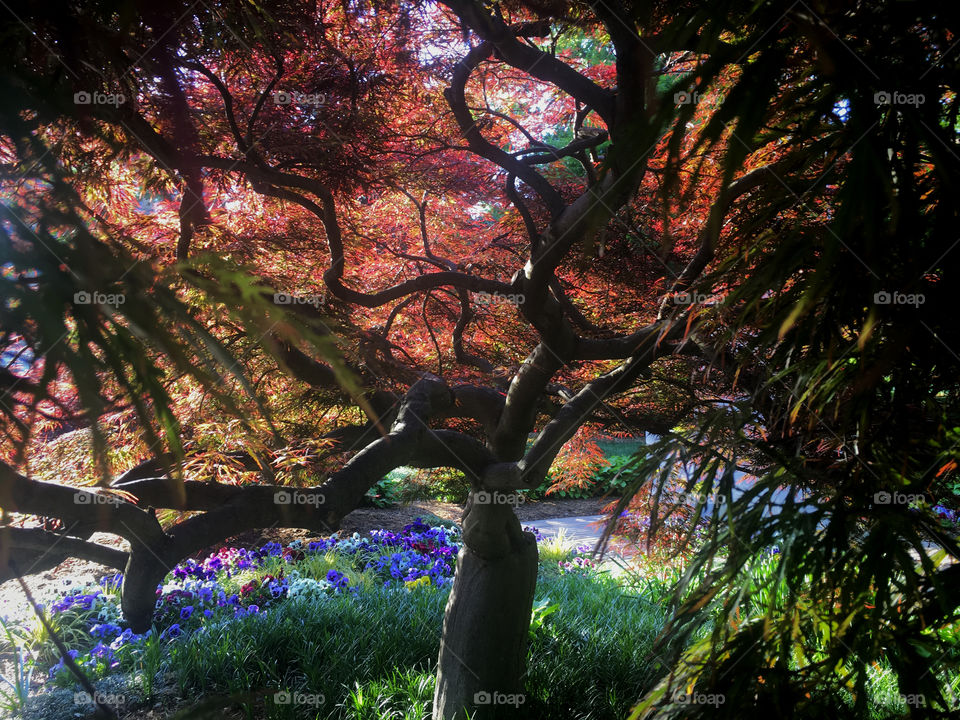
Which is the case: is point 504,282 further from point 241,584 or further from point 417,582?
point 241,584

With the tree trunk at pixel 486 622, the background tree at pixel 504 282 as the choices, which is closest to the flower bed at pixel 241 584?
the background tree at pixel 504 282

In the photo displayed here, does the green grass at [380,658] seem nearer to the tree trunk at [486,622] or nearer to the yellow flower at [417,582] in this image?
the tree trunk at [486,622]

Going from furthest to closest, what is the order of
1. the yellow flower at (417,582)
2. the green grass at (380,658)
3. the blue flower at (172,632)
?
the yellow flower at (417,582)
the blue flower at (172,632)
the green grass at (380,658)

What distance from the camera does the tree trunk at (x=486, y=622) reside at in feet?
11.4

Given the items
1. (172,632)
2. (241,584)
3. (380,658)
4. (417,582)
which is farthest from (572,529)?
(172,632)

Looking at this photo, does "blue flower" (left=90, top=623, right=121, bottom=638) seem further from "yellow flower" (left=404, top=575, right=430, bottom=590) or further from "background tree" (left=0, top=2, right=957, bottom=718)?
"yellow flower" (left=404, top=575, right=430, bottom=590)

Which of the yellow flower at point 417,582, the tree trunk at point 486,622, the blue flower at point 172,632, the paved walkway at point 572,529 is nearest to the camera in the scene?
the tree trunk at point 486,622

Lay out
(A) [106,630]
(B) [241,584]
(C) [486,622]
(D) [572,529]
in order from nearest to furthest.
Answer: (C) [486,622] → (A) [106,630] → (B) [241,584] → (D) [572,529]

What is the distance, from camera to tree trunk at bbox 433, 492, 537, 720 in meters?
3.49

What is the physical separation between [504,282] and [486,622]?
6.08 feet

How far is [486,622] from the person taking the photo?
11.6 ft

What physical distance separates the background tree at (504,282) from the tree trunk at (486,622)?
2 centimetres

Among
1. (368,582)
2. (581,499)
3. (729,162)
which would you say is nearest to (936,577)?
(729,162)

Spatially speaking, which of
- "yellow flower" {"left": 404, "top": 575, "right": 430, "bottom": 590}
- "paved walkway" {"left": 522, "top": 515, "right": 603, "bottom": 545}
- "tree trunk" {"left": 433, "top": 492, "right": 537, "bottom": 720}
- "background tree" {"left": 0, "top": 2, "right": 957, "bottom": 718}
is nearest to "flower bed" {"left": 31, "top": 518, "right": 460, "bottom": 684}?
"yellow flower" {"left": 404, "top": 575, "right": 430, "bottom": 590}
